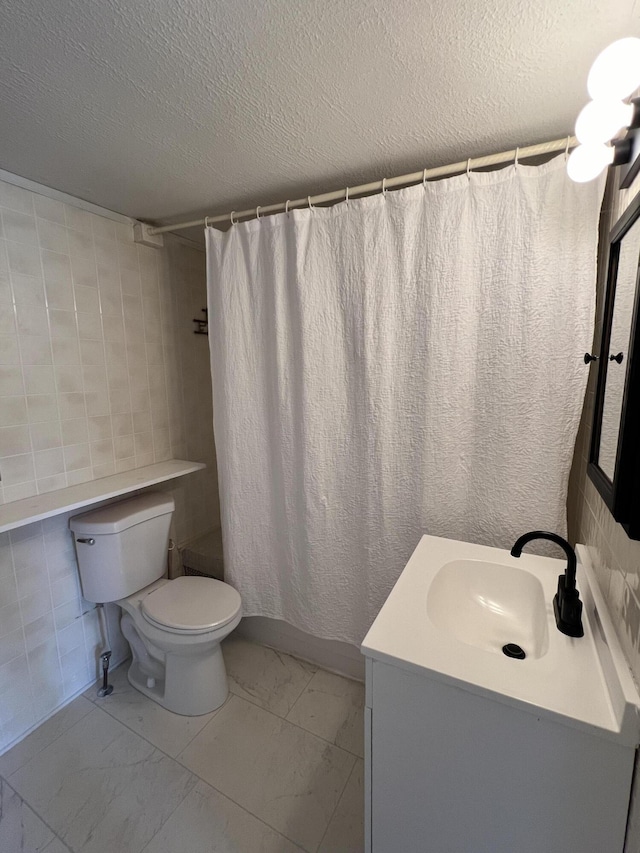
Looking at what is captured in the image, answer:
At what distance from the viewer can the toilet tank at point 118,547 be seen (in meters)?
1.59

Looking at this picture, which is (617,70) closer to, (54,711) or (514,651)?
(514,651)

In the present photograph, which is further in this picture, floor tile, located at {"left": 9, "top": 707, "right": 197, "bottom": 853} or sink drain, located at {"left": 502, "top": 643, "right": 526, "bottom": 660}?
floor tile, located at {"left": 9, "top": 707, "right": 197, "bottom": 853}

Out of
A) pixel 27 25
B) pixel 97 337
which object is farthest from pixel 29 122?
pixel 97 337

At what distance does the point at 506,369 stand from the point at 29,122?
162 centimetres

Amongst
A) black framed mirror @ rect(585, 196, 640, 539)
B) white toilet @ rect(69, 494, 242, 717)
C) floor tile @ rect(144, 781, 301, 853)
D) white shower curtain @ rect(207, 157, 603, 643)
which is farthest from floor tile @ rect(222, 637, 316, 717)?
black framed mirror @ rect(585, 196, 640, 539)

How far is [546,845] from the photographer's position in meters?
0.72

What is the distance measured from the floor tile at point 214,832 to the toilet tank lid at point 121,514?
1.00 m

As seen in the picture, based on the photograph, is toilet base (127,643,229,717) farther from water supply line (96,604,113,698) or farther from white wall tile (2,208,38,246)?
white wall tile (2,208,38,246)

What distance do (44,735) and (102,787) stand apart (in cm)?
40

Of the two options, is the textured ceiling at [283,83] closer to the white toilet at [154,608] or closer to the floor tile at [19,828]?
the white toilet at [154,608]

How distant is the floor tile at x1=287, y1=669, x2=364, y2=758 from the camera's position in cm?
151

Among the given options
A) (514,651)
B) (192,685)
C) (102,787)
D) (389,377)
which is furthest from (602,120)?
(102,787)

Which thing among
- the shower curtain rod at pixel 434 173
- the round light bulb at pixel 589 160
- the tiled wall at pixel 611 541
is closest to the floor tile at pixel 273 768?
the tiled wall at pixel 611 541

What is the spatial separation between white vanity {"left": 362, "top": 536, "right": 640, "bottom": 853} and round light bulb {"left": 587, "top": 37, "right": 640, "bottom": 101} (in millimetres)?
1020
